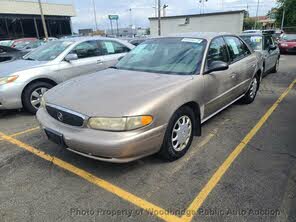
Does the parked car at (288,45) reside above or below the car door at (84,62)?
below

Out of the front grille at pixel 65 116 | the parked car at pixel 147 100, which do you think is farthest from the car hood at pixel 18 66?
the front grille at pixel 65 116

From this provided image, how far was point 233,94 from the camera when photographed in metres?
4.52

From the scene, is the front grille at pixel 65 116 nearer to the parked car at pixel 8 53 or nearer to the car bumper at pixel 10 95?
the car bumper at pixel 10 95

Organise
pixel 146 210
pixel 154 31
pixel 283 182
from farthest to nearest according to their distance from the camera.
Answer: pixel 154 31 < pixel 283 182 < pixel 146 210

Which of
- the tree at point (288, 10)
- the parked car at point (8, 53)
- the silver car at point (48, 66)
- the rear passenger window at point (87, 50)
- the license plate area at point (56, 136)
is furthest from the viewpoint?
the tree at point (288, 10)

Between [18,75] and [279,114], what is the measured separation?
200 inches

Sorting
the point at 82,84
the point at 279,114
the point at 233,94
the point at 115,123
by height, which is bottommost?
the point at 279,114

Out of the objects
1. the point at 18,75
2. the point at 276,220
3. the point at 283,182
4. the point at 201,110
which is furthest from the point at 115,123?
the point at 18,75

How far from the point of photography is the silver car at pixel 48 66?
4.86 m

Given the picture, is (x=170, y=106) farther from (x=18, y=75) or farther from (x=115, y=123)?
(x=18, y=75)

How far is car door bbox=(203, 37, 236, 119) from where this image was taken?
3640 millimetres

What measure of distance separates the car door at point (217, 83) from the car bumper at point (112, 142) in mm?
1179

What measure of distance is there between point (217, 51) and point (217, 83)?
56cm

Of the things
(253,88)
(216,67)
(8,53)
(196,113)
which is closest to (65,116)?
(196,113)
